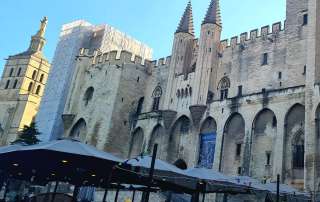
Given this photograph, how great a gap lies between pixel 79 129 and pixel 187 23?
14810 mm

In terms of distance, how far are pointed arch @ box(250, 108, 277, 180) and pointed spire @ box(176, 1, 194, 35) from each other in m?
14.0

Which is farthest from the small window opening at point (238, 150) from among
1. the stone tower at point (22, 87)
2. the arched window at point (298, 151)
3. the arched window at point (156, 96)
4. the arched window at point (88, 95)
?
the stone tower at point (22, 87)

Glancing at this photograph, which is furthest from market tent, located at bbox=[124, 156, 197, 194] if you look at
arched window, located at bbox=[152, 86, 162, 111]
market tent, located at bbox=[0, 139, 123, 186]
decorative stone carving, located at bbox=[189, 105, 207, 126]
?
arched window, located at bbox=[152, 86, 162, 111]

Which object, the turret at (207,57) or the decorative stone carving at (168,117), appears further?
the decorative stone carving at (168,117)

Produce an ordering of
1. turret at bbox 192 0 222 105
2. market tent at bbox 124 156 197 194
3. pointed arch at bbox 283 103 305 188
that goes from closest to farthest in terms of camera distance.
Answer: market tent at bbox 124 156 197 194 → pointed arch at bbox 283 103 305 188 → turret at bbox 192 0 222 105

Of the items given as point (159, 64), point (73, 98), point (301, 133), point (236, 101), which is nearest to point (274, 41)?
point (236, 101)

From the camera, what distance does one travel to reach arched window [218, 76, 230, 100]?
32.1 m

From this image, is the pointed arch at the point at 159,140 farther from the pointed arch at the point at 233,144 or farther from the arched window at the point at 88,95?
the arched window at the point at 88,95

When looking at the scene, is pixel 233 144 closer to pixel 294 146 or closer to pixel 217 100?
pixel 217 100

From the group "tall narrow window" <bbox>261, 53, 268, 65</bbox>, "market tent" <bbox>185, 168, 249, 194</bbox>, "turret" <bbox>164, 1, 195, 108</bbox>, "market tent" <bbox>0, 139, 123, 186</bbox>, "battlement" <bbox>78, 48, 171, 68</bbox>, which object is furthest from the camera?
"battlement" <bbox>78, 48, 171, 68</bbox>

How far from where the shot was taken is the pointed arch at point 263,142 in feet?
80.3

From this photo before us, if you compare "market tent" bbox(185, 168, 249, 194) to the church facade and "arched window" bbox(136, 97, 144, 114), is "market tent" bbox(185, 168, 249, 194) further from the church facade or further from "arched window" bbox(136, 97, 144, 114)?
"arched window" bbox(136, 97, 144, 114)

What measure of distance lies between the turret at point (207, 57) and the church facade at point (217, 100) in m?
0.08

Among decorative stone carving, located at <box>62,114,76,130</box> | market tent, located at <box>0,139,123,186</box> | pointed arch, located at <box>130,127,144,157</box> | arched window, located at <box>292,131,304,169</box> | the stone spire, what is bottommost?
market tent, located at <box>0,139,123,186</box>
